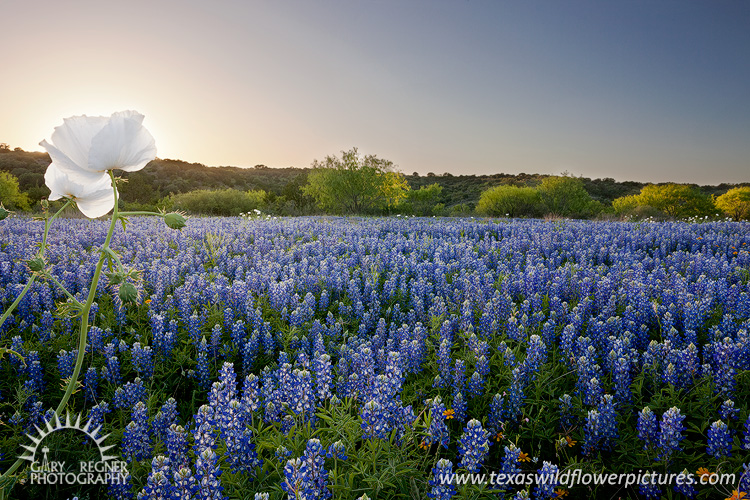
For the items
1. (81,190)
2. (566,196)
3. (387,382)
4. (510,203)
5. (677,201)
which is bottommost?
(387,382)

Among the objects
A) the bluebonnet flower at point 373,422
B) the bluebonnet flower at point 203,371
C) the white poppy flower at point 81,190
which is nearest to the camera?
the white poppy flower at point 81,190

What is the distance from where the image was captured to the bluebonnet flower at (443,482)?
1.73 metres

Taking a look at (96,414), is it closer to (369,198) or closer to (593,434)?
(593,434)

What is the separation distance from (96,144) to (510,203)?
4200 centimetres

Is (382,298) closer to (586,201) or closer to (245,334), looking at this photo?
(245,334)

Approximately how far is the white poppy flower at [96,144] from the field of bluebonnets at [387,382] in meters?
0.55

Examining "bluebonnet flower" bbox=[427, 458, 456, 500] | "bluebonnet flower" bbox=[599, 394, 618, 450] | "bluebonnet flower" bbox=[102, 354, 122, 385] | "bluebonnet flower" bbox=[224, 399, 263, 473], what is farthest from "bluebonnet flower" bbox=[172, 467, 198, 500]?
"bluebonnet flower" bbox=[599, 394, 618, 450]

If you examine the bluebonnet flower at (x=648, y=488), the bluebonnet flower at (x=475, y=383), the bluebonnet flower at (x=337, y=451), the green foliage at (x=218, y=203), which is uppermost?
the green foliage at (x=218, y=203)

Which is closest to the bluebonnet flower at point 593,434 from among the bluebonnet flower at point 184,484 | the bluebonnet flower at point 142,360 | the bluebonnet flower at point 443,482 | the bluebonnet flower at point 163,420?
the bluebonnet flower at point 443,482

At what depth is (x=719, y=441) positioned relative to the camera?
7.32 ft

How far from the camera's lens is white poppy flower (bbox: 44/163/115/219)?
1.49 m

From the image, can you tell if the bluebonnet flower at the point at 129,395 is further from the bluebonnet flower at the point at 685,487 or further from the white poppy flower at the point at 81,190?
the bluebonnet flower at the point at 685,487

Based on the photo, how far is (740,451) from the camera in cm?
249

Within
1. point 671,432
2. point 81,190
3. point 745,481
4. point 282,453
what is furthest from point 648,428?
point 81,190
